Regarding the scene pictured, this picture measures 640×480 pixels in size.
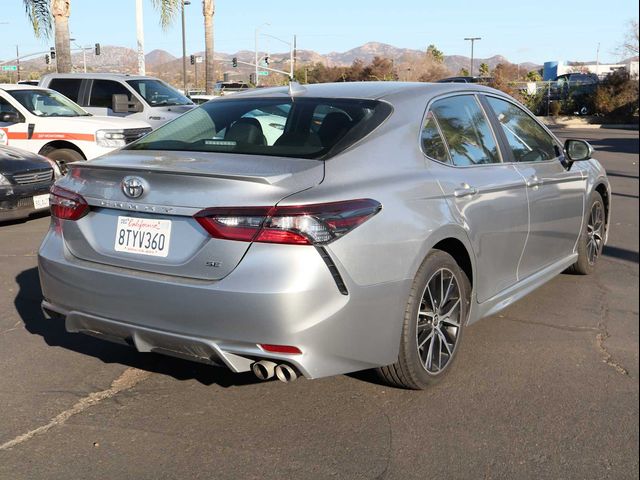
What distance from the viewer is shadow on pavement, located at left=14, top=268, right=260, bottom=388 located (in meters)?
4.06

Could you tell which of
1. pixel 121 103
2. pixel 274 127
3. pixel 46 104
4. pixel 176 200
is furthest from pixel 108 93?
pixel 176 200

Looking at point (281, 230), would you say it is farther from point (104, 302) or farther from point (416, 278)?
point (104, 302)

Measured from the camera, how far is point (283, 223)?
3049mm

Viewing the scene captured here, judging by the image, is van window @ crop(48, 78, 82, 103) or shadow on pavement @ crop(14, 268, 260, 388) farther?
van window @ crop(48, 78, 82, 103)

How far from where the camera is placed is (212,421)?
3.51m

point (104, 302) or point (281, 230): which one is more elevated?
point (281, 230)

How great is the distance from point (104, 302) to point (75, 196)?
597 millimetres

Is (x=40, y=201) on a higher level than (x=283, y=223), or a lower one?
lower

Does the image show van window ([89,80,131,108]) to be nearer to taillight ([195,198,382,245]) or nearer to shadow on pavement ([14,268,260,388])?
shadow on pavement ([14,268,260,388])

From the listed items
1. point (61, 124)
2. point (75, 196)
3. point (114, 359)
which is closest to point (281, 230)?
point (75, 196)

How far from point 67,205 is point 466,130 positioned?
233 cm

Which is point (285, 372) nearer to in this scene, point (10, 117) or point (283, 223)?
point (283, 223)

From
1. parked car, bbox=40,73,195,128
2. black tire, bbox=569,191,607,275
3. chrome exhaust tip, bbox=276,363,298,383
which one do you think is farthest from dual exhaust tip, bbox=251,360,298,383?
parked car, bbox=40,73,195,128

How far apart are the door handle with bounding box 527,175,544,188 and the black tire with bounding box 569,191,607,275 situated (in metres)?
1.00
